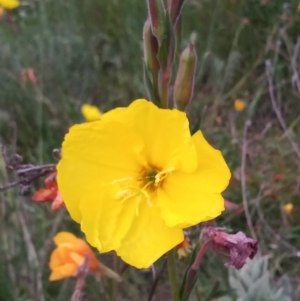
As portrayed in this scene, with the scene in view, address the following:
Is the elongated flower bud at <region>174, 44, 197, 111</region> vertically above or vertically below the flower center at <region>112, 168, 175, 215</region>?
above

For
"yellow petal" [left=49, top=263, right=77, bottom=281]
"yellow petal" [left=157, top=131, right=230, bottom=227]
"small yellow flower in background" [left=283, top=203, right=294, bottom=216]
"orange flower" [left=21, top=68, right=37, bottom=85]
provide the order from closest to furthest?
"yellow petal" [left=157, top=131, right=230, bottom=227] < "yellow petal" [left=49, top=263, right=77, bottom=281] < "small yellow flower in background" [left=283, top=203, right=294, bottom=216] < "orange flower" [left=21, top=68, right=37, bottom=85]

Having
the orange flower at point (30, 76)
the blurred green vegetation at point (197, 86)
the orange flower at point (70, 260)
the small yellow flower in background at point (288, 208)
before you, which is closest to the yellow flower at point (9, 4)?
the blurred green vegetation at point (197, 86)

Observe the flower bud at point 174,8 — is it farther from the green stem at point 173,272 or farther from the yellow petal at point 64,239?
the yellow petal at point 64,239

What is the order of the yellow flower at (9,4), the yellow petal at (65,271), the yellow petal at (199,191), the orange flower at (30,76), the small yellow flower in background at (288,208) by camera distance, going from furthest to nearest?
the yellow flower at (9,4) < the orange flower at (30,76) < the small yellow flower in background at (288,208) < the yellow petal at (65,271) < the yellow petal at (199,191)

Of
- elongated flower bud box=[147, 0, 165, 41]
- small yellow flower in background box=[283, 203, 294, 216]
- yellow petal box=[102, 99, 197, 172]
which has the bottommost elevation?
small yellow flower in background box=[283, 203, 294, 216]

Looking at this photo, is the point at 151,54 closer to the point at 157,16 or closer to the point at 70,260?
the point at 157,16

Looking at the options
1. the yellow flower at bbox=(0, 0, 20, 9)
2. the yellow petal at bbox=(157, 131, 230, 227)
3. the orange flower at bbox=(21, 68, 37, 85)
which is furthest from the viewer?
the yellow flower at bbox=(0, 0, 20, 9)

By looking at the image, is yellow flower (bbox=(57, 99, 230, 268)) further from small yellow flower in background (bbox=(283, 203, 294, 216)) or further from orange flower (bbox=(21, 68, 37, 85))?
orange flower (bbox=(21, 68, 37, 85))

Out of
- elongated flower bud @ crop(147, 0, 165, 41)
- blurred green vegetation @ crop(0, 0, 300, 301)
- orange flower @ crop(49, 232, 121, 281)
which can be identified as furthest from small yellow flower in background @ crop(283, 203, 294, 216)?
elongated flower bud @ crop(147, 0, 165, 41)
